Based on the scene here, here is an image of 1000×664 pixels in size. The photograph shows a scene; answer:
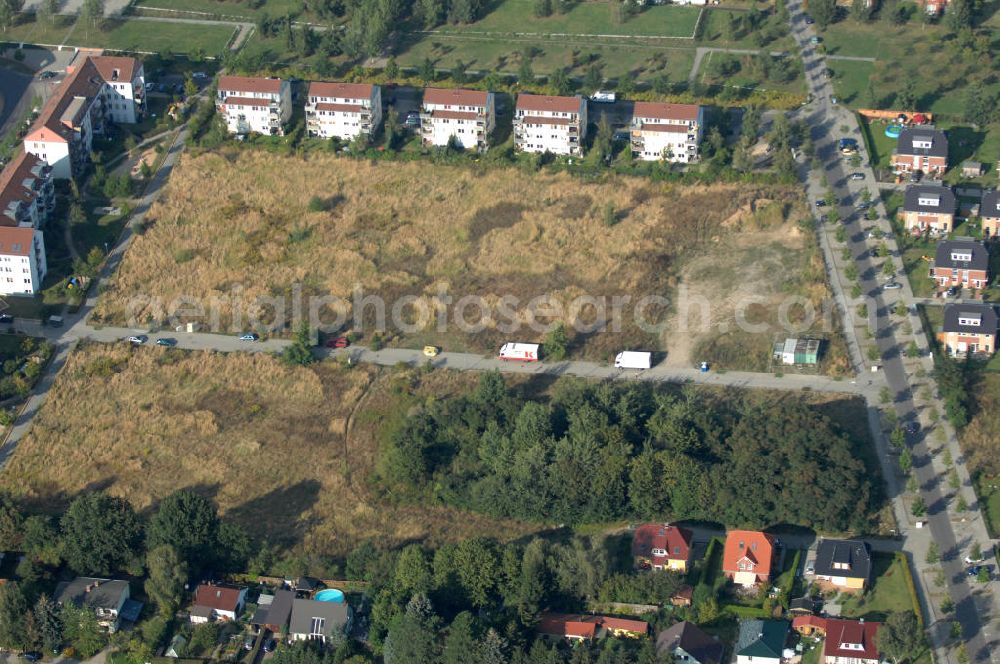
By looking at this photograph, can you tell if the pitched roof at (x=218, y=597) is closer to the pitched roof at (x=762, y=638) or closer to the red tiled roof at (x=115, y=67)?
the pitched roof at (x=762, y=638)

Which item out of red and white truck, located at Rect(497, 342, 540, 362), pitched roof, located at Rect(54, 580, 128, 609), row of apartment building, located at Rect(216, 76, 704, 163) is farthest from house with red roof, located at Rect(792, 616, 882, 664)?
row of apartment building, located at Rect(216, 76, 704, 163)

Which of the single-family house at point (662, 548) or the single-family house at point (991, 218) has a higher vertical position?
the single-family house at point (991, 218)

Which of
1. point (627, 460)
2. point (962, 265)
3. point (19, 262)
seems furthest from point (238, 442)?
point (962, 265)

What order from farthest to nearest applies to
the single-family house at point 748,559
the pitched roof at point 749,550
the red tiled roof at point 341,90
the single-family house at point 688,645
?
the red tiled roof at point 341,90 → the pitched roof at point 749,550 → the single-family house at point 748,559 → the single-family house at point 688,645

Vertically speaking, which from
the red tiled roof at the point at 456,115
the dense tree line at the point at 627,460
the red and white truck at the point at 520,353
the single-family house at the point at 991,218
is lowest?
the dense tree line at the point at 627,460

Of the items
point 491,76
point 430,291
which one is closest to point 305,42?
point 491,76

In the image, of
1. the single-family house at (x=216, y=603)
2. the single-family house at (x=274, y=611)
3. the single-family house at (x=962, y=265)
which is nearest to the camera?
the single-family house at (x=274, y=611)

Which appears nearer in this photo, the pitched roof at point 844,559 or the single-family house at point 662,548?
the pitched roof at point 844,559

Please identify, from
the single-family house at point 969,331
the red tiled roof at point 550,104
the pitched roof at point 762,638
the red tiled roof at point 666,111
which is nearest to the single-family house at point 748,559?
the pitched roof at point 762,638
